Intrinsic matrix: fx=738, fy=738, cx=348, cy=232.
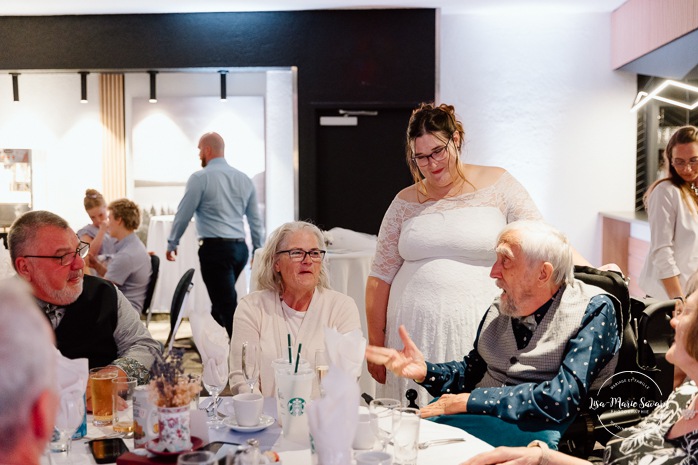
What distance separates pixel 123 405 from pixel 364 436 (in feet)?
2.25

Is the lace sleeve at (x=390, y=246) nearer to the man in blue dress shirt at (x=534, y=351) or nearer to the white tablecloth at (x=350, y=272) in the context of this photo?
the man in blue dress shirt at (x=534, y=351)

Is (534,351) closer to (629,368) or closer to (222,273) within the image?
(629,368)

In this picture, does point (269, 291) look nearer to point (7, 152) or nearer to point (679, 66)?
point (679, 66)

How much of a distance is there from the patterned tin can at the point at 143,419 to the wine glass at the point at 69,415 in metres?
0.14

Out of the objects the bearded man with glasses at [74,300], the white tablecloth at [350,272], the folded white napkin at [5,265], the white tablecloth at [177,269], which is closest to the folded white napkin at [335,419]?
the bearded man with glasses at [74,300]

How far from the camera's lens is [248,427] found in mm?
2090

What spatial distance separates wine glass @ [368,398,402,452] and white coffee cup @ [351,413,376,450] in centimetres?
1

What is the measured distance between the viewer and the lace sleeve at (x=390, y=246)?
321cm

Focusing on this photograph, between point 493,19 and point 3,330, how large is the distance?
21.9 ft

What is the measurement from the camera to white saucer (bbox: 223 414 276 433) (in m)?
2.09

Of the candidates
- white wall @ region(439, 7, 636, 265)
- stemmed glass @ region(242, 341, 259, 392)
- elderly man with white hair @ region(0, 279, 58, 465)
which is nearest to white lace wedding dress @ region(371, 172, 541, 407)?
stemmed glass @ region(242, 341, 259, 392)

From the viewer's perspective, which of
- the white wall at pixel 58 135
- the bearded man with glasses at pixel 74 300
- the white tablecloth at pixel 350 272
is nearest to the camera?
the bearded man with glasses at pixel 74 300

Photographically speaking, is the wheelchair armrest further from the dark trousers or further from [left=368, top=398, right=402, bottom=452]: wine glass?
the dark trousers

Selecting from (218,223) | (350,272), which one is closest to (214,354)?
(350,272)
